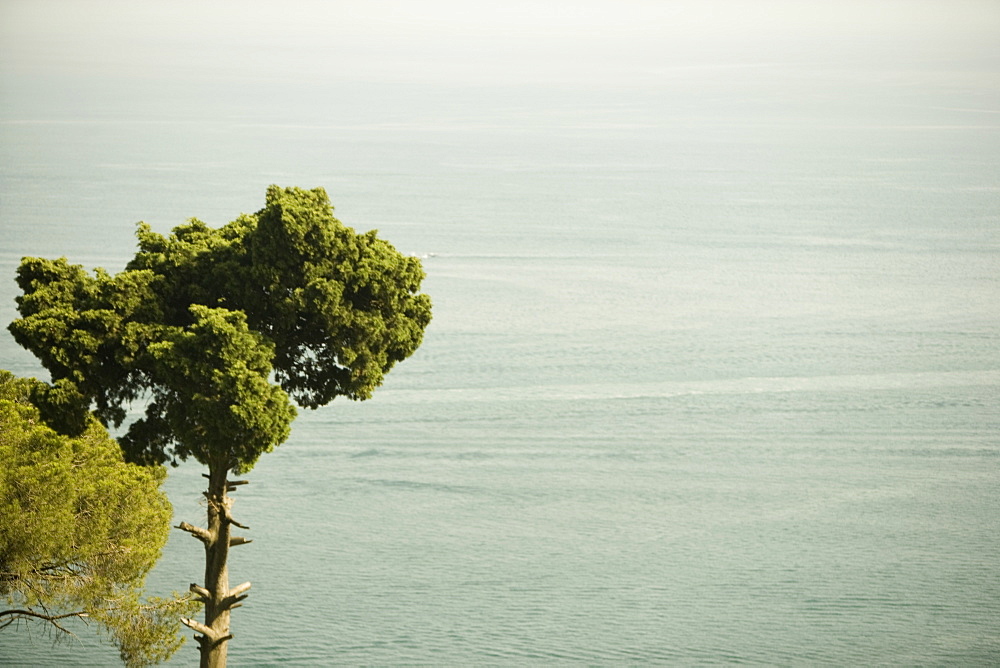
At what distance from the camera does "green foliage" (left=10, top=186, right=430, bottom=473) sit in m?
11.8

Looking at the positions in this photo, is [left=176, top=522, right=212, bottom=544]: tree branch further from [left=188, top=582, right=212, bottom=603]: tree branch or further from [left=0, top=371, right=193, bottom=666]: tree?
[left=0, top=371, right=193, bottom=666]: tree

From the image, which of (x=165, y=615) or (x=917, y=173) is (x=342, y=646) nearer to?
(x=165, y=615)

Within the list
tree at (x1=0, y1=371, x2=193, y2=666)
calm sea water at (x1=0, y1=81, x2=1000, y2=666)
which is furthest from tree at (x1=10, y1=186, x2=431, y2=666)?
calm sea water at (x1=0, y1=81, x2=1000, y2=666)

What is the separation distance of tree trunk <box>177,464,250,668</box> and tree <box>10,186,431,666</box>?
0.02 meters

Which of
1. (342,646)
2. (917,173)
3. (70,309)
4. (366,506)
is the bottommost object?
(342,646)

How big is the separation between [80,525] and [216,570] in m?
2.45

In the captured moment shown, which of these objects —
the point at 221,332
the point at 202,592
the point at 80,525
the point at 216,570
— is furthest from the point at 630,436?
the point at 221,332

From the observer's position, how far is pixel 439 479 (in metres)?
32.5

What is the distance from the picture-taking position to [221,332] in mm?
11664

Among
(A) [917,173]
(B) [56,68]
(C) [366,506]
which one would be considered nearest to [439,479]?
(C) [366,506]

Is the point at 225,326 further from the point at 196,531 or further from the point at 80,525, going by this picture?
the point at 80,525

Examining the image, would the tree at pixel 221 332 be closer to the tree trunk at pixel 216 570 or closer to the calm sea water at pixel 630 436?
the tree trunk at pixel 216 570

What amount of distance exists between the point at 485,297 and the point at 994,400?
1799 centimetres

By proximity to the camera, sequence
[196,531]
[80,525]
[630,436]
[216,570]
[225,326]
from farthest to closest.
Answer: [630,436], [80,525], [216,570], [196,531], [225,326]
